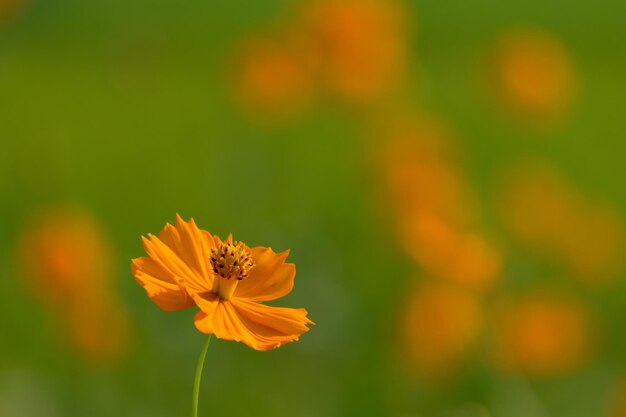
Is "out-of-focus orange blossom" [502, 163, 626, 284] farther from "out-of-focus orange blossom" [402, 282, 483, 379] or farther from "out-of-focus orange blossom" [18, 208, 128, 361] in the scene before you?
"out-of-focus orange blossom" [18, 208, 128, 361]

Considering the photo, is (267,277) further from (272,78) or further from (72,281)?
(272,78)

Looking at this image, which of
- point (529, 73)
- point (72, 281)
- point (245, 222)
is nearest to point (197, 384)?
point (72, 281)

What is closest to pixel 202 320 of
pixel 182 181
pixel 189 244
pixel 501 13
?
pixel 189 244

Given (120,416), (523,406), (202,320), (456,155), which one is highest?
(202,320)

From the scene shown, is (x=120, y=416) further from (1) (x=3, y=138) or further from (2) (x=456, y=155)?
(1) (x=3, y=138)

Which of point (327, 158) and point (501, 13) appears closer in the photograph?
point (327, 158)

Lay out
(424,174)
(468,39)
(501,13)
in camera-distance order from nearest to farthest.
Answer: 1. (424,174)
2. (468,39)
3. (501,13)
